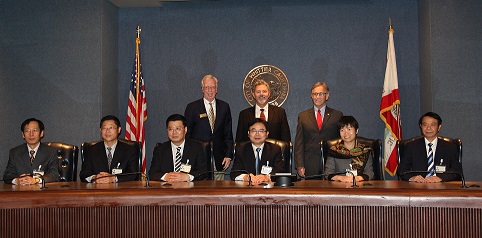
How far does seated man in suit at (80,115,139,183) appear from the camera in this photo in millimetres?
4438

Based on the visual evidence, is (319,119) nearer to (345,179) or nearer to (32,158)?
(345,179)

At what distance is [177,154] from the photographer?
4.46 meters

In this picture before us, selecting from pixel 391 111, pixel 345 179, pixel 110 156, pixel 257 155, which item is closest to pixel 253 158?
pixel 257 155

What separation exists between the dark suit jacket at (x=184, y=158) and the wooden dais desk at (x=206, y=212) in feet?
4.37

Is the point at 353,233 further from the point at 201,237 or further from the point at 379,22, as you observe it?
the point at 379,22

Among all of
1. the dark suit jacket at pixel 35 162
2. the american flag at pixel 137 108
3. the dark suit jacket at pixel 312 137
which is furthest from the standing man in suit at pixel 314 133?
the dark suit jacket at pixel 35 162

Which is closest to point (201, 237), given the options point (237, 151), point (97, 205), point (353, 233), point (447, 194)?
point (97, 205)

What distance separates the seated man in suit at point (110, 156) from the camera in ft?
14.6

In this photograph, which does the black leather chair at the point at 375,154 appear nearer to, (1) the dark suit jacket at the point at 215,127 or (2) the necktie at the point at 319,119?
(2) the necktie at the point at 319,119

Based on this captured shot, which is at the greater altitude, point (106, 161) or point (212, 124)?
point (212, 124)

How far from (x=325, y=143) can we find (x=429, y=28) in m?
2.22

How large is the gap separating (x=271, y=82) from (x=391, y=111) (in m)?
1.41

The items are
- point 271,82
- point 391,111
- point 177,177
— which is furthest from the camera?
point 271,82

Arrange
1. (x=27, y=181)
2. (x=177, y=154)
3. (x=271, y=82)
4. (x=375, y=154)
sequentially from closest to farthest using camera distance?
(x=27, y=181) → (x=375, y=154) → (x=177, y=154) → (x=271, y=82)
